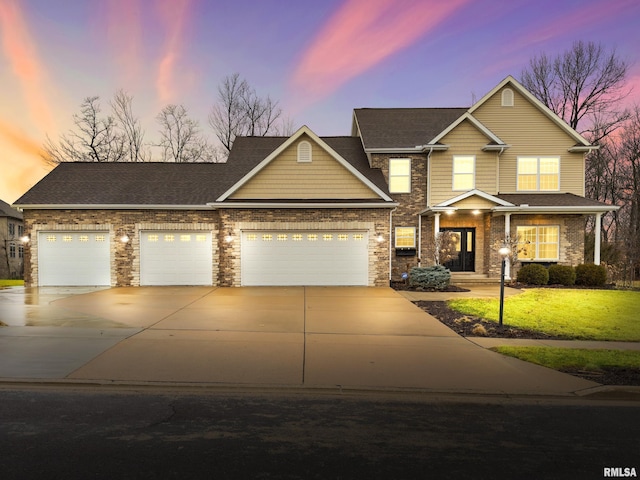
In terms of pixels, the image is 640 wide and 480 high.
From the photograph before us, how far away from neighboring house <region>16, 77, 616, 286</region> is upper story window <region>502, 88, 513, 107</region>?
50mm

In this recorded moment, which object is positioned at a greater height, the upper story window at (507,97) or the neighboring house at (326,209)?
the upper story window at (507,97)

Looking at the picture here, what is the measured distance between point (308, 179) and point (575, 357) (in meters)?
11.8

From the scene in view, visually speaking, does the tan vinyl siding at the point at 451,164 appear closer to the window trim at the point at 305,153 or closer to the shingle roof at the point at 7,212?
the window trim at the point at 305,153

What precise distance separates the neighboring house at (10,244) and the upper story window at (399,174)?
45202mm

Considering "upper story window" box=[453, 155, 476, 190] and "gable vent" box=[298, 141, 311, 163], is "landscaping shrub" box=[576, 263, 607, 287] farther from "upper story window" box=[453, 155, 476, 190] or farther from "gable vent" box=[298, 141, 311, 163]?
"gable vent" box=[298, 141, 311, 163]

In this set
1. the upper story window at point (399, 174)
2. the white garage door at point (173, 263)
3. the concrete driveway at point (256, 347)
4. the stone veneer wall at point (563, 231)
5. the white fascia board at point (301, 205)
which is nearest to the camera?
the concrete driveway at point (256, 347)

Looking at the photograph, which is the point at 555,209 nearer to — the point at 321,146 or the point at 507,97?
the point at 507,97

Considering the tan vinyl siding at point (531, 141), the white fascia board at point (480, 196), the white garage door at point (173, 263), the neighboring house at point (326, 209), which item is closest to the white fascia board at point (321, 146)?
the neighboring house at point (326, 209)

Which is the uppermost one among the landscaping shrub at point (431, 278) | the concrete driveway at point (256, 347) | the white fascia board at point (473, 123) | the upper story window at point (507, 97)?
the upper story window at point (507, 97)

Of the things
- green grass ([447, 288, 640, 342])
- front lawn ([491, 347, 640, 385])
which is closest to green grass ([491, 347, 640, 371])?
front lawn ([491, 347, 640, 385])

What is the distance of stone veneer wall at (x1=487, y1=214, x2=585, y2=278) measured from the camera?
18078 millimetres

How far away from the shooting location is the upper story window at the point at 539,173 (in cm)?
1905

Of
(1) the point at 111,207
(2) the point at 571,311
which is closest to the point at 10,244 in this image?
(1) the point at 111,207

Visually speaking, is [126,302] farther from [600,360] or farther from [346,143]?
[346,143]
